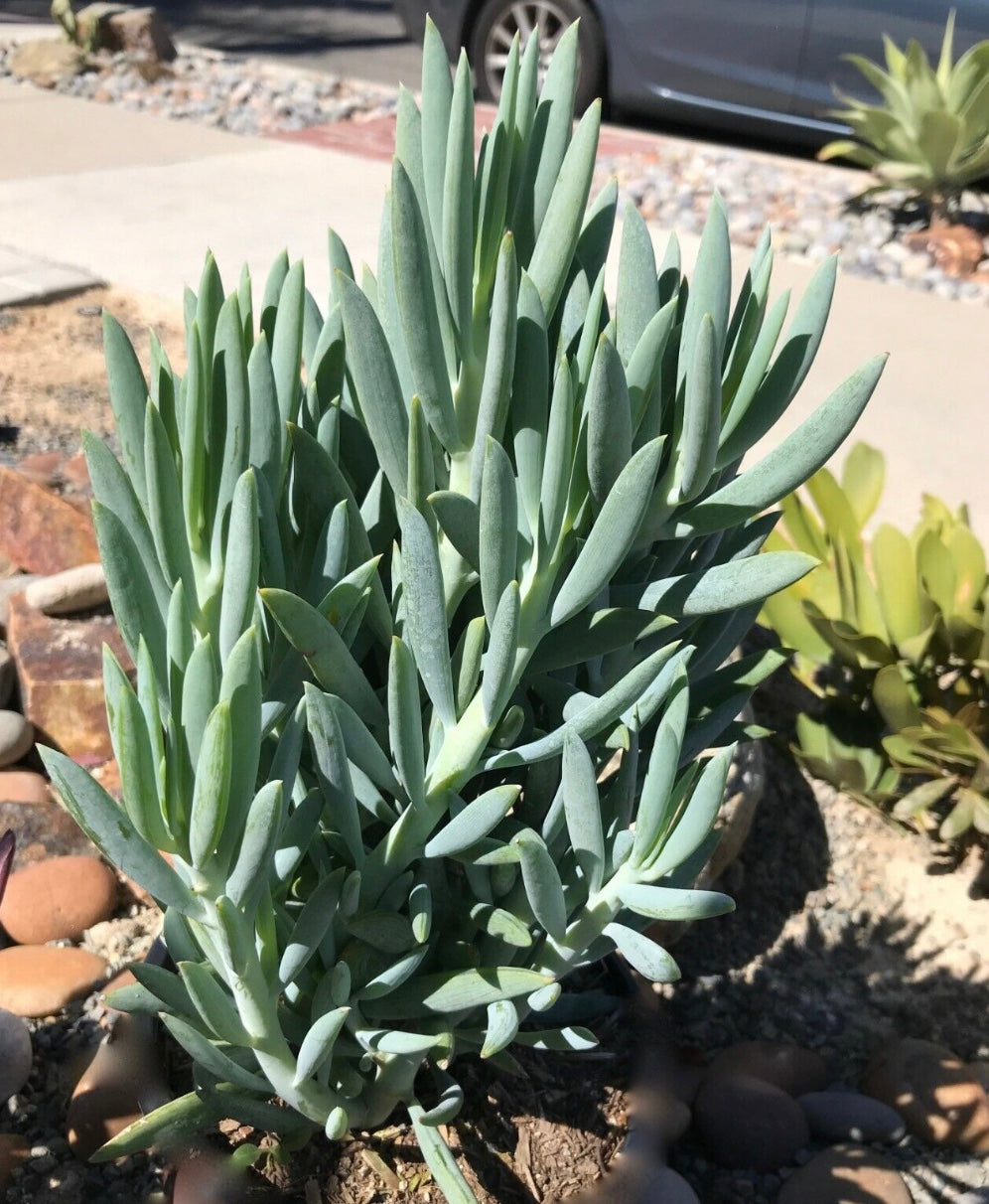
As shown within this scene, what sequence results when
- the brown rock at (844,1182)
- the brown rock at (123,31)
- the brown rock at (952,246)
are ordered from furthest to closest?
the brown rock at (123,31) < the brown rock at (952,246) < the brown rock at (844,1182)

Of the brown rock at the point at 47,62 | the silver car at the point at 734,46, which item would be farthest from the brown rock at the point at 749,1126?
the brown rock at the point at 47,62

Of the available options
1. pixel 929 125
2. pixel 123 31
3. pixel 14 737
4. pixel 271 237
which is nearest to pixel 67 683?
pixel 14 737

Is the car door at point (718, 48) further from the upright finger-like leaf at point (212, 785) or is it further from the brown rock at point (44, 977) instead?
the upright finger-like leaf at point (212, 785)

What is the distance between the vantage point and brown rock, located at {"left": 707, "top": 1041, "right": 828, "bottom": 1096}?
1878mm

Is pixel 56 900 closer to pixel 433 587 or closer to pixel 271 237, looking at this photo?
pixel 433 587

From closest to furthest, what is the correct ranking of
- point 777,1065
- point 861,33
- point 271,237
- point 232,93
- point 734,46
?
1. point 777,1065
2. point 271,237
3. point 861,33
4. point 734,46
5. point 232,93

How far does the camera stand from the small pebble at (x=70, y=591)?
2.39m

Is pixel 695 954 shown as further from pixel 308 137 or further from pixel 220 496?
pixel 308 137

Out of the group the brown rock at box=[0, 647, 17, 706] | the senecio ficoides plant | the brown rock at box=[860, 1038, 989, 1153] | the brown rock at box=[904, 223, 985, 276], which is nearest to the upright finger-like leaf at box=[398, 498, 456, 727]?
the senecio ficoides plant

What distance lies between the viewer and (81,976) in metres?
1.78

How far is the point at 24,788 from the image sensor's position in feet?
7.09

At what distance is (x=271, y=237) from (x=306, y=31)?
7298 mm

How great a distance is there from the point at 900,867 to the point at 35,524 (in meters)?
1.89

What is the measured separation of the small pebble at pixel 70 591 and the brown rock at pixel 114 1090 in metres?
1.09
